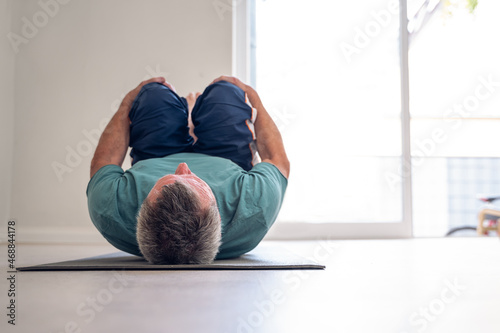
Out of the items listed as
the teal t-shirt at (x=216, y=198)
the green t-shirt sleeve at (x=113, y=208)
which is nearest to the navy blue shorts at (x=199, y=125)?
the teal t-shirt at (x=216, y=198)

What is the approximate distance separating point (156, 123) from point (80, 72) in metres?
1.66

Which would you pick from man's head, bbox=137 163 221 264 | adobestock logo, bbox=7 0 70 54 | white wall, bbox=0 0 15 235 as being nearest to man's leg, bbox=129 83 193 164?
man's head, bbox=137 163 221 264

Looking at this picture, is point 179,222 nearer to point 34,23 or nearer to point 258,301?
point 258,301

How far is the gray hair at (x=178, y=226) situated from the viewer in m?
1.10

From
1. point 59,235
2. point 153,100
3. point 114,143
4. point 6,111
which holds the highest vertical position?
point 6,111

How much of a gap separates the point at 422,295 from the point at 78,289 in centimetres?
68

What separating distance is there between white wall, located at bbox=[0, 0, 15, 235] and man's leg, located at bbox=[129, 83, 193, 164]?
5.23 ft

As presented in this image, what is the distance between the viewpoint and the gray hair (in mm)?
1100

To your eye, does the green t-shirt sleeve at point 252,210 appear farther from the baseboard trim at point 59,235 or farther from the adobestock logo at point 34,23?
the adobestock logo at point 34,23

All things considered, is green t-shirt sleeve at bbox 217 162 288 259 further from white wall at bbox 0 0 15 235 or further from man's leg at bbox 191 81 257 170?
white wall at bbox 0 0 15 235

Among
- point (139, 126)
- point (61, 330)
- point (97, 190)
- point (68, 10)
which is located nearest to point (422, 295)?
point (61, 330)

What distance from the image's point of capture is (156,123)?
1618 millimetres

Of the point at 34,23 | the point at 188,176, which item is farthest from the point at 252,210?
the point at 34,23

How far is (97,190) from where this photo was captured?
53.0 inches
